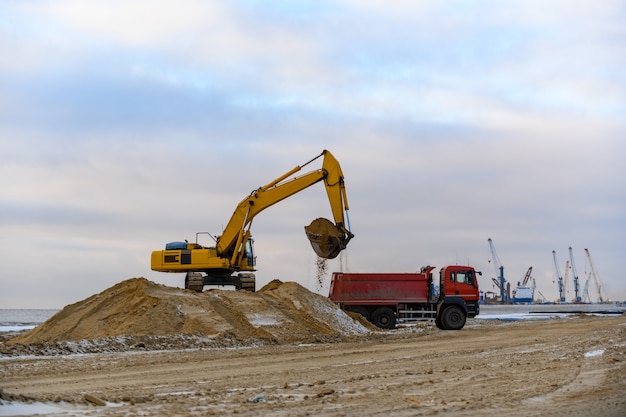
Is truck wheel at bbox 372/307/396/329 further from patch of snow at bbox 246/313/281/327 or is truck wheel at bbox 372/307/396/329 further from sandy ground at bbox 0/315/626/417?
sandy ground at bbox 0/315/626/417

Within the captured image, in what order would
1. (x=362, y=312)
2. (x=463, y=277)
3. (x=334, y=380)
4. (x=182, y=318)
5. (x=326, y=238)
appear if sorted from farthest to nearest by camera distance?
(x=362, y=312), (x=463, y=277), (x=326, y=238), (x=182, y=318), (x=334, y=380)

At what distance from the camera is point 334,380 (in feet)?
54.7

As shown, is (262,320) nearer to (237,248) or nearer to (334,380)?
(237,248)

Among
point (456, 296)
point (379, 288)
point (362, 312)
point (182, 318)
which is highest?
point (379, 288)

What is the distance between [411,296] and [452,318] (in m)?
2.32

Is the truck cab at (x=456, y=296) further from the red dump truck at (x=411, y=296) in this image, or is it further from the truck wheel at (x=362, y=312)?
the truck wheel at (x=362, y=312)

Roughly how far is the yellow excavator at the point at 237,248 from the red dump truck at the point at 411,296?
18.8ft

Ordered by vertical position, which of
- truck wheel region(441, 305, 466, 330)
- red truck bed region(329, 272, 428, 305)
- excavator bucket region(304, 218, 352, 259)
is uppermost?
excavator bucket region(304, 218, 352, 259)

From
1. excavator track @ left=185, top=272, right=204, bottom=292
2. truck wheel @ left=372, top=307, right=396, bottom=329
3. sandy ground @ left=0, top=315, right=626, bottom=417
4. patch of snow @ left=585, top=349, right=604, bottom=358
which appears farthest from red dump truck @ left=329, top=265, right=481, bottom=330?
patch of snow @ left=585, top=349, right=604, bottom=358

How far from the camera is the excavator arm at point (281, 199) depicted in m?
35.2

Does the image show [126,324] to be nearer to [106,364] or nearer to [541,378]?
[106,364]

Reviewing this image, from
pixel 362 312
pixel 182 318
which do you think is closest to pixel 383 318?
pixel 362 312

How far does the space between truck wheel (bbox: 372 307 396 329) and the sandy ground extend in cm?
1410

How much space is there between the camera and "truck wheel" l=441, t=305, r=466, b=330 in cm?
4059
